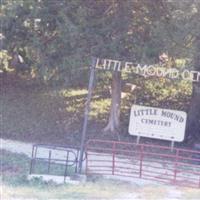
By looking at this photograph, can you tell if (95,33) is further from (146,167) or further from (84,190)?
(84,190)

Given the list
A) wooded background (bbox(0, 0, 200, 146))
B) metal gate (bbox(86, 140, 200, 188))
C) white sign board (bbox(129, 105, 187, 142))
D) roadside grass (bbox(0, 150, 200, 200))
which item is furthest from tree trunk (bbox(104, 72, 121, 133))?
roadside grass (bbox(0, 150, 200, 200))

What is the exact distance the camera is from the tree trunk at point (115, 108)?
1991 cm

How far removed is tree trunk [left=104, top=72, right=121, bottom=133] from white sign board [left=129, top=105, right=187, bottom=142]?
2.48 metres

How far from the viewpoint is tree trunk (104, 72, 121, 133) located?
19.9 metres

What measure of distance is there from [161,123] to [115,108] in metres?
3.18

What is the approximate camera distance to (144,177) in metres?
13.8

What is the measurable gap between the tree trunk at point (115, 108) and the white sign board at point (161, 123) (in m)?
2.48

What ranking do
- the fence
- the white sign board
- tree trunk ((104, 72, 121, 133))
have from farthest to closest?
tree trunk ((104, 72, 121, 133)), the white sign board, the fence

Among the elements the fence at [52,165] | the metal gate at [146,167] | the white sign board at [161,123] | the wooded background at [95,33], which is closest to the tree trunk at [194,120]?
the wooded background at [95,33]

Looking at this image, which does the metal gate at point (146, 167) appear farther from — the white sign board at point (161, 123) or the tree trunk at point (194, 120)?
the tree trunk at point (194, 120)

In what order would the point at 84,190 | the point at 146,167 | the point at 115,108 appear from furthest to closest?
the point at 115,108, the point at 146,167, the point at 84,190

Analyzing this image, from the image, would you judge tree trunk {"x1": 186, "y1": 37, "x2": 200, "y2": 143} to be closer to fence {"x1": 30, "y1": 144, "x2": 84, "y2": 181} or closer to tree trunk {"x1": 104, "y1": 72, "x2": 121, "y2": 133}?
tree trunk {"x1": 104, "y1": 72, "x2": 121, "y2": 133}

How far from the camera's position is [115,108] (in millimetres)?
20172

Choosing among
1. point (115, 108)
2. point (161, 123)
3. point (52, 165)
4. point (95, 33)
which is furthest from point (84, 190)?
point (115, 108)
